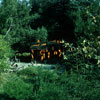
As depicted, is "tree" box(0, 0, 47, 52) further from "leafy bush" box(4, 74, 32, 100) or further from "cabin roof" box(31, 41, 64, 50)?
"leafy bush" box(4, 74, 32, 100)

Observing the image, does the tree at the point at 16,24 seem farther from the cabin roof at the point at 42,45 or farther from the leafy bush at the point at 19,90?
the leafy bush at the point at 19,90

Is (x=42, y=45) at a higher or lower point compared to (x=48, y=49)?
higher

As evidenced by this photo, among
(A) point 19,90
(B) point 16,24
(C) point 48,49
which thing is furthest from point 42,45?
(A) point 19,90

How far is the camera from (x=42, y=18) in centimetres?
2816

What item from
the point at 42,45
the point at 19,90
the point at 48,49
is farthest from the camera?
the point at 42,45

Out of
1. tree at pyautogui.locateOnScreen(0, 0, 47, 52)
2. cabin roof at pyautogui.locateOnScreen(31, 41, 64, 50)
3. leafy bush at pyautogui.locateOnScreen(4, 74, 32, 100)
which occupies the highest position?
tree at pyautogui.locateOnScreen(0, 0, 47, 52)

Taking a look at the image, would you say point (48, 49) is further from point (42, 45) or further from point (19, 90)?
point (19, 90)

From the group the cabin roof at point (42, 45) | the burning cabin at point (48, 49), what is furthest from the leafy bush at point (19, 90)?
the cabin roof at point (42, 45)

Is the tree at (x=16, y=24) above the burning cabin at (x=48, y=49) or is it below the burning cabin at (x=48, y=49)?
above

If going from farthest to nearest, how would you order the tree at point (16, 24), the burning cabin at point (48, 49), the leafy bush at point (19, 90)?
the burning cabin at point (48, 49) → the tree at point (16, 24) → the leafy bush at point (19, 90)

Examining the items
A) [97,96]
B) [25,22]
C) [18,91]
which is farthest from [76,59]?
[25,22]

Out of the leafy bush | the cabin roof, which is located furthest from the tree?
the leafy bush

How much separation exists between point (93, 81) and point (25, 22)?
18.1 meters

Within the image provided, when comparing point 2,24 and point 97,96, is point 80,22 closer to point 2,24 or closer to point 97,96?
point 97,96
